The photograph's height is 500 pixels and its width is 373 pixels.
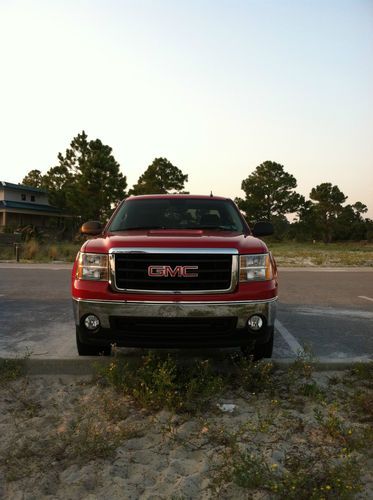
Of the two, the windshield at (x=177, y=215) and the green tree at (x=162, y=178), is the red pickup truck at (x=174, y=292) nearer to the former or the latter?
the windshield at (x=177, y=215)

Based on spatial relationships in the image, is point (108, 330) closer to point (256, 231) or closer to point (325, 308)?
point (256, 231)

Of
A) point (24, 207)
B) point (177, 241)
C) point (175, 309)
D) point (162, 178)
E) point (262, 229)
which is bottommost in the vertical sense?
point (175, 309)

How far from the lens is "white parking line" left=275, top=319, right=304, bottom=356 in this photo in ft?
16.8

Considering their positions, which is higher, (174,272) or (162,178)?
(162,178)

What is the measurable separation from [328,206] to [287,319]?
6133 centimetres

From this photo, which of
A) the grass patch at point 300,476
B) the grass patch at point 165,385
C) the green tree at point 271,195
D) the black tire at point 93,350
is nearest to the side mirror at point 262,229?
the grass patch at point 165,385

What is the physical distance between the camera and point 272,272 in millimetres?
4270

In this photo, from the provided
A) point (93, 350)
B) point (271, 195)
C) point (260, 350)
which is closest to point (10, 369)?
point (93, 350)

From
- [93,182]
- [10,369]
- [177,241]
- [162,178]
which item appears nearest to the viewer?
[177,241]

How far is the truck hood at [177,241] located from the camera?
4.01 metres

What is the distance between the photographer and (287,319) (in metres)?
7.00

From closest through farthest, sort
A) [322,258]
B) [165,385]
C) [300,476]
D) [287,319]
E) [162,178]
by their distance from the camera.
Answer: [300,476]
[165,385]
[287,319]
[322,258]
[162,178]

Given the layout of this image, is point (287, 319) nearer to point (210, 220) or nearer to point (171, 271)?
point (210, 220)

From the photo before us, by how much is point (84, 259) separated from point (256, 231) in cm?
219
